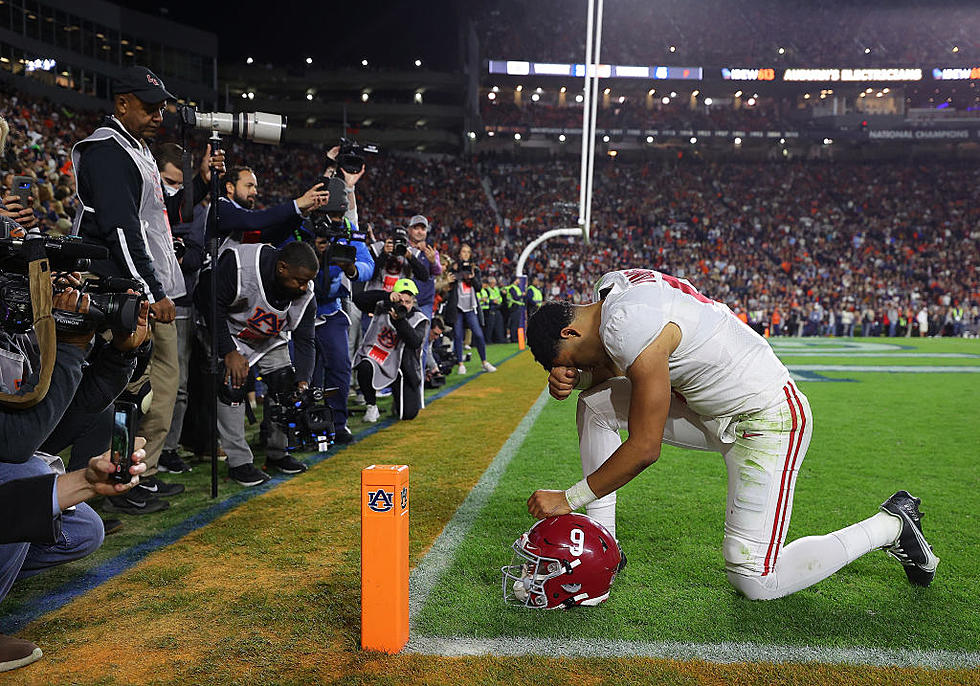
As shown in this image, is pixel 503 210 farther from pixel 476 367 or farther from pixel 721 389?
pixel 721 389

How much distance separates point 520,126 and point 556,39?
5.78 meters

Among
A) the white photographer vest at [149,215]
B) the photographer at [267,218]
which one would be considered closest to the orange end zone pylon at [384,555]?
the white photographer vest at [149,215]

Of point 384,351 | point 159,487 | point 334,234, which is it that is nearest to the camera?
point 159,487

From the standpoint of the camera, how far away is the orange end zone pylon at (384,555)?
225 cm

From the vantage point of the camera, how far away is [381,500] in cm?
225

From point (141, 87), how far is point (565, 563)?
10.1ft

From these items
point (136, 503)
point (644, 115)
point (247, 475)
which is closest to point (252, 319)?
point (247, 475)

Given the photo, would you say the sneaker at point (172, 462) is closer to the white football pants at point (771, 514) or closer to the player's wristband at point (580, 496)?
the player's wristband at point (580, 496)

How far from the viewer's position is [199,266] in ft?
16.5

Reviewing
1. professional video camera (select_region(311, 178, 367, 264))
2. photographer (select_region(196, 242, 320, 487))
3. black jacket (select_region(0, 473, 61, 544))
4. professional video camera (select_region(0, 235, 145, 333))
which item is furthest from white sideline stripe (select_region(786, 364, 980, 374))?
black jacket (select_region(0, 473, 61, 544))

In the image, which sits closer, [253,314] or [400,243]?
[253,314]

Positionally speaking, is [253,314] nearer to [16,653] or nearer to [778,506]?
[16,653]

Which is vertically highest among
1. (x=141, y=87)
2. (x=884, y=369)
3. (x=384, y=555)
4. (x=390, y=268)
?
(x=141, y=87)

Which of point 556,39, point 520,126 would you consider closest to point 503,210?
point 520,126
